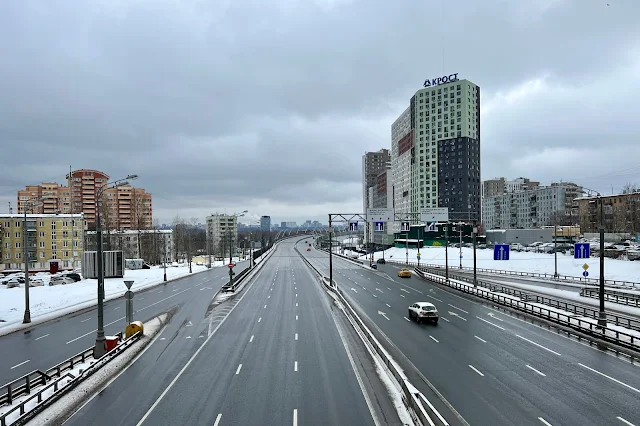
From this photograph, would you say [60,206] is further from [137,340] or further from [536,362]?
[536,362]

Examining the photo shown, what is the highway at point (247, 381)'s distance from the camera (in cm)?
1416

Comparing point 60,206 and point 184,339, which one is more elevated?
point 60,206

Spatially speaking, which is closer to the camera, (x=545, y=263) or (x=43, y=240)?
(x=545, y=263)

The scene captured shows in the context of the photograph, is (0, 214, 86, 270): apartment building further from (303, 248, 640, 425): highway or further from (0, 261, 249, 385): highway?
(303, 248, 640, 425): highway

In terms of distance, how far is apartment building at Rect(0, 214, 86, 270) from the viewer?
87250mm

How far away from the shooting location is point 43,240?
292 feet

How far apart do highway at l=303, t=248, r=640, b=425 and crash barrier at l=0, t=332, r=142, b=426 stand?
14256 mm

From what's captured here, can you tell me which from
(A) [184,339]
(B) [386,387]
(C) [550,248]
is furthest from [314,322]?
(C) [550,248]

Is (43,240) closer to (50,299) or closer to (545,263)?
(50,299)

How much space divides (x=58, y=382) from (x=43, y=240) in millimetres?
87690

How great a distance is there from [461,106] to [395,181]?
50.7 m

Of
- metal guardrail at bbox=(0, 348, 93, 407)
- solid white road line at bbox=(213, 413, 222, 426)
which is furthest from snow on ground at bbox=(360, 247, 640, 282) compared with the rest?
metal guardrail at bbox=(0, 348, 93, 407)

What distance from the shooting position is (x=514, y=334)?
26062 mm

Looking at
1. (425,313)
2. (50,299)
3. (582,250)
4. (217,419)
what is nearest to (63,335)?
(50,299)
